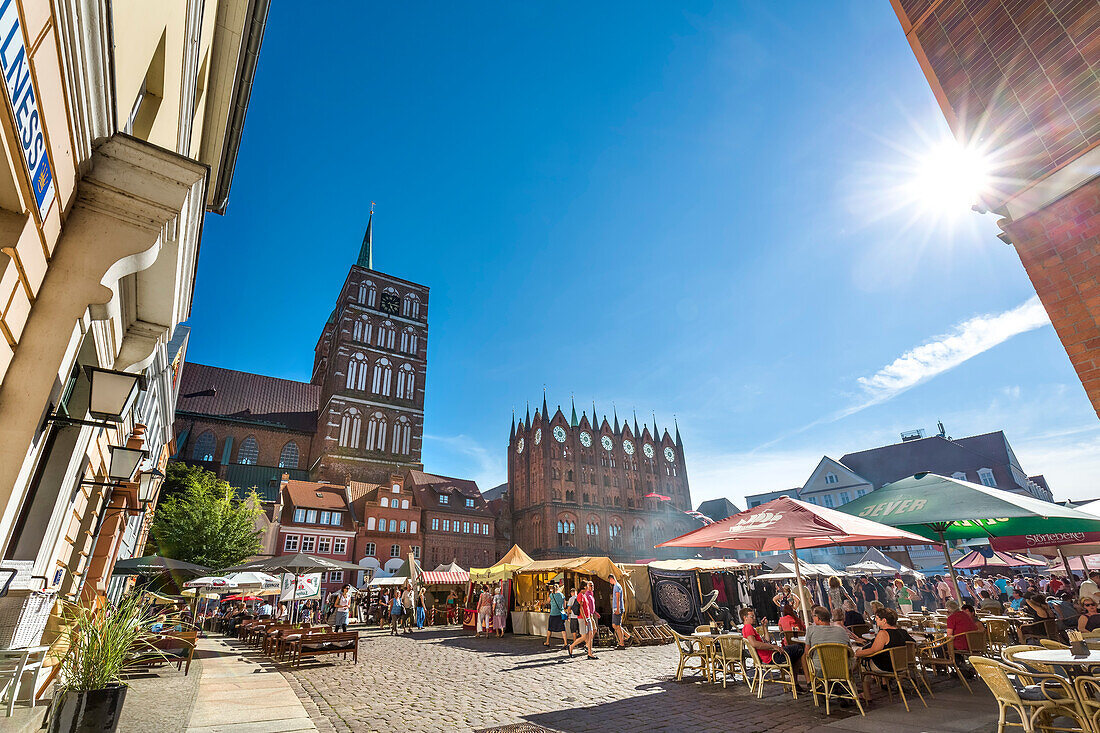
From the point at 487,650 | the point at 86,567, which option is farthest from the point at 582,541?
the point at 86,567

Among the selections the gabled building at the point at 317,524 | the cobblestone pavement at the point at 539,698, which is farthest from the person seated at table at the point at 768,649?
the gabled building at the point at 317,524

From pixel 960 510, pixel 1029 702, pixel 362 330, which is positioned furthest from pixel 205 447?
pixel 1029 702

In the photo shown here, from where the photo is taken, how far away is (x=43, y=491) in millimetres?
5277

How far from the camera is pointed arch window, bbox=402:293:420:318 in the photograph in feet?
198

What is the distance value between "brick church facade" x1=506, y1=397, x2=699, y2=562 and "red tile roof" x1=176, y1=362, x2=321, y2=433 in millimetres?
24951

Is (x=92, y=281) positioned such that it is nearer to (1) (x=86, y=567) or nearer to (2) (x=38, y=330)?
(2) (x=38, y=330)

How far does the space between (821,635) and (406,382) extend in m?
53.2

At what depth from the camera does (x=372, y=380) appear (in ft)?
177

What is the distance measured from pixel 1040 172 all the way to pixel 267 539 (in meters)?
44.0

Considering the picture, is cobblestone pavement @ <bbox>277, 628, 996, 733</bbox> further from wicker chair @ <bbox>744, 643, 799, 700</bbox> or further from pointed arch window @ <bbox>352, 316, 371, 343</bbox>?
pointed arch window @ <bbox>352, 316, 371, 343</bbox>

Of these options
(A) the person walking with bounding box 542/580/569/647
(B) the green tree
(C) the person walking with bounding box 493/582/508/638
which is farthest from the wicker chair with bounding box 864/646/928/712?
(B) the green tree

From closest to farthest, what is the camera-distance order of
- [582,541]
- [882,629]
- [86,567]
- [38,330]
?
[38,330] < [882,629] < [86,567] < [582,541]

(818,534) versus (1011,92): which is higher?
(1011,92)

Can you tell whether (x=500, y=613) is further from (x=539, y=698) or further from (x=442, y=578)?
(x=539, y=698)
